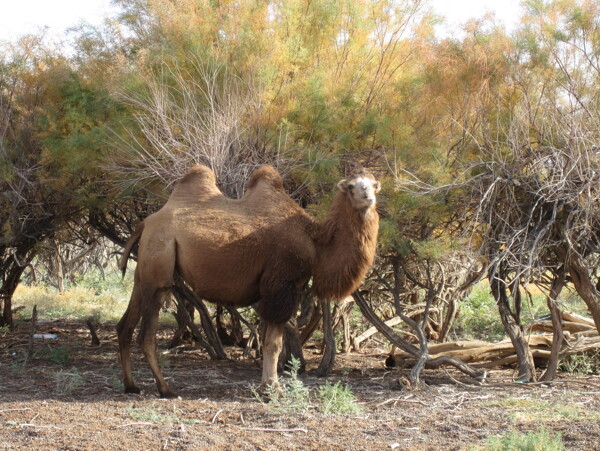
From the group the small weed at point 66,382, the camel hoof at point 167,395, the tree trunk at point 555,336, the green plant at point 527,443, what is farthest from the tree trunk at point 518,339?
the small weed at point 66,382

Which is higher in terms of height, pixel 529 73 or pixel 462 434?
pixel 529 73

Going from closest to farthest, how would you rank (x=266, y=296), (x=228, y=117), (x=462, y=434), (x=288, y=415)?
1. (x=462, y=434)
2. (x=288, y=415)
3. (x=266, y=296)
4. (x=228, y=117)

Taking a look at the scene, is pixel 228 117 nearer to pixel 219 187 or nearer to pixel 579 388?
pixel 219 187

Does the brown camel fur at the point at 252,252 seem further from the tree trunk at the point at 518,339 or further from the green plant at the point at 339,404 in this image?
the tree trunk at the point at 518,339

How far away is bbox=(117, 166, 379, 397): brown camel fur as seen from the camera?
24.9 feet

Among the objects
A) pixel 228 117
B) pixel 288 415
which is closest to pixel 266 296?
pixel 288 415

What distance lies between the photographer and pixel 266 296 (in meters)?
7.62

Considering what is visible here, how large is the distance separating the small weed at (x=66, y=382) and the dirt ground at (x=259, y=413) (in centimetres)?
1

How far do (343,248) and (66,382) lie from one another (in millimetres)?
3523

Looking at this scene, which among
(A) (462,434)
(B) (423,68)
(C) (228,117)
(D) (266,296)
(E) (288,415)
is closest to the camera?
(A) (462,434)

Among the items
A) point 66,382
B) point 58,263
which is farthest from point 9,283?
point 66,382

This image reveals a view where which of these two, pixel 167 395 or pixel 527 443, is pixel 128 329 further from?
pixel 527 443

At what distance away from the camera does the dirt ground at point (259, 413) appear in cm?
566

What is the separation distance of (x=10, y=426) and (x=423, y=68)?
20.9 feet
